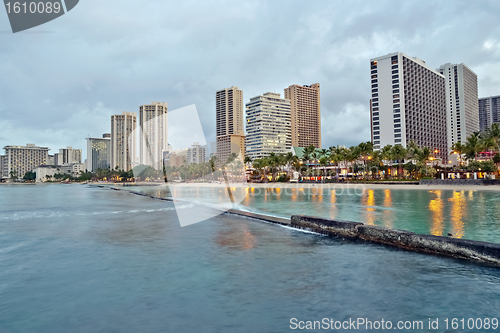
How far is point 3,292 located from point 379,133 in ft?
530

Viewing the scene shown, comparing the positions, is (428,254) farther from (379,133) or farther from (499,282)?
(379,133)

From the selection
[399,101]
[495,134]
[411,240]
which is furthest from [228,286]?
[399,101]

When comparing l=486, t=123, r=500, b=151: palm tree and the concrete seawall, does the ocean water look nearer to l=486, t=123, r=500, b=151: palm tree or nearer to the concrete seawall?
the concrete seawall

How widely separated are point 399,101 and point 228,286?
160173 millimetres

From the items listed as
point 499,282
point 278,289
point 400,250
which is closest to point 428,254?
point 400,250

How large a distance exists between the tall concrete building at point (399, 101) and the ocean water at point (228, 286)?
151190mm

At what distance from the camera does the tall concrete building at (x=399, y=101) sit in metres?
146

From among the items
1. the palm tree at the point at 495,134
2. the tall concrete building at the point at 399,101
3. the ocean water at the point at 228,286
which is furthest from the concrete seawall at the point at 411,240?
the tall concrete building at the point at 399,101

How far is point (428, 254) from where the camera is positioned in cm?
984

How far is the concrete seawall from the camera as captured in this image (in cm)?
875

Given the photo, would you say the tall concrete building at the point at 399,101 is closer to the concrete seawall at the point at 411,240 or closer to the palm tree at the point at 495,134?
the palm tree at the point at 495,134

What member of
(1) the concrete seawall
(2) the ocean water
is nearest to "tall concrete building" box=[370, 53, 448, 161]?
(1) the concrete seawall

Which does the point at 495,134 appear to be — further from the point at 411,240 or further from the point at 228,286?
the point at 228,286

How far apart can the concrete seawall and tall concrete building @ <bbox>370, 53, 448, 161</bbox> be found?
147197 millimetres
